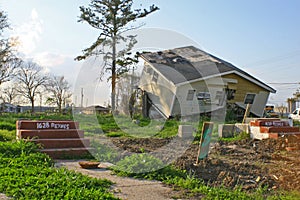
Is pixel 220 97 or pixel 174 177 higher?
pixel 220 97

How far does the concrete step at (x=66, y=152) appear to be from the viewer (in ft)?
29.3

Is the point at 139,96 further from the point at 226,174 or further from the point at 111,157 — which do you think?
the point at 226,174

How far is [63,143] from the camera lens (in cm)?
941

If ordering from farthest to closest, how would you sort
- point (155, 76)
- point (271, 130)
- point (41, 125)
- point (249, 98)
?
point (249, 98)
point (155, 76)
point (271, 130)
point (41, 125)

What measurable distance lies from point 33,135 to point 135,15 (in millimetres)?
18781

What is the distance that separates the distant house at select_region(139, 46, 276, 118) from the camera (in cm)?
2288

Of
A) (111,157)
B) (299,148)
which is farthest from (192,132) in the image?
(111,157)

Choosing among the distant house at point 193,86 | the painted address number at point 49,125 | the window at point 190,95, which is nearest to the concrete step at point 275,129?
the painted address number at point 49,125

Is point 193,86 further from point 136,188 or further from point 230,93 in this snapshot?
point 136,188

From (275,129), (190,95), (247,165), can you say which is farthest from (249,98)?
(247,165)

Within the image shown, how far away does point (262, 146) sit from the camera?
10.9 meters

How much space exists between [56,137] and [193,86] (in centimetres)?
1459

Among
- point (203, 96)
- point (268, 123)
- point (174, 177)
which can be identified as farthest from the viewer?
point (203, 96)

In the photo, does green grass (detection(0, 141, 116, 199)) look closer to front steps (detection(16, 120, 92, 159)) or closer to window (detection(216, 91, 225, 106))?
front steps (detection(16, 120, 92, 159))
